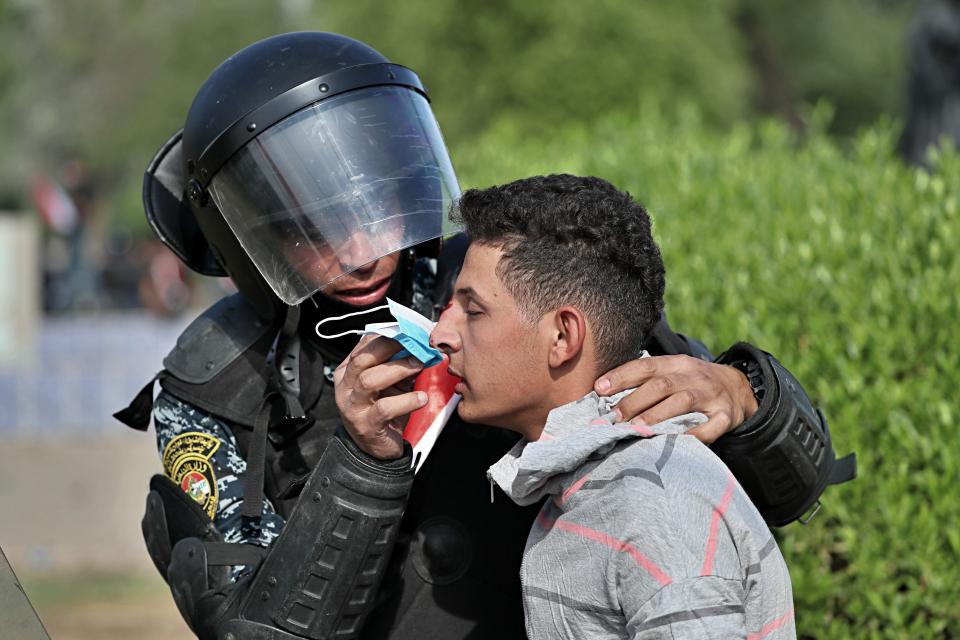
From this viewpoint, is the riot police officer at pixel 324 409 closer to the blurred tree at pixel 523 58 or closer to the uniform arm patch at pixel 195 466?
the uniform arm patch at pixel 195 466

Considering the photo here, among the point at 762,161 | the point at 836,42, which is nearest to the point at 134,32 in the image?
the point at 836,42

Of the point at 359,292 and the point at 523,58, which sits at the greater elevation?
the point at 359,292

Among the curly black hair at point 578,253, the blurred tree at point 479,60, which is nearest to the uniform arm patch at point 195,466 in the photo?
the curly black hair at point 578,253

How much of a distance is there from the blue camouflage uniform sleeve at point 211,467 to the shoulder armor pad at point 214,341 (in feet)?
0.22

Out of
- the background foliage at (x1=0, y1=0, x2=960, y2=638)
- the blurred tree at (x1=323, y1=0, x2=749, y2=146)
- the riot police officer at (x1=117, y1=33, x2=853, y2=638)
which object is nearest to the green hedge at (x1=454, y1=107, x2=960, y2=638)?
the background foliage at (x1=0, y1=0, x2=960, y2=638)

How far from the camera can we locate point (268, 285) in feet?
8.73

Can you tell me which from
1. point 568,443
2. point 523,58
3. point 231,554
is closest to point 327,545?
point 231,554

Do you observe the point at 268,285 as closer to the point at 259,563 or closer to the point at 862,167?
the point at 259,563

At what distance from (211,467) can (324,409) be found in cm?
25

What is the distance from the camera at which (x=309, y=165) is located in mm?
2557

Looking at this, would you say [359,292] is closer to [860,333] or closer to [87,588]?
[860,333]

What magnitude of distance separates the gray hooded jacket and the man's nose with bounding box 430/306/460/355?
0.69 feet

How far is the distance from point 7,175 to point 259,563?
37059mm

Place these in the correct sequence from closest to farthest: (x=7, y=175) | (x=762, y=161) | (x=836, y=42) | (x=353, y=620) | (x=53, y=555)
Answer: (x=353, y=620) → (x=762, y=161) → (x=53, y=555) → (x=836, y=42) → (x=7, y=175)
